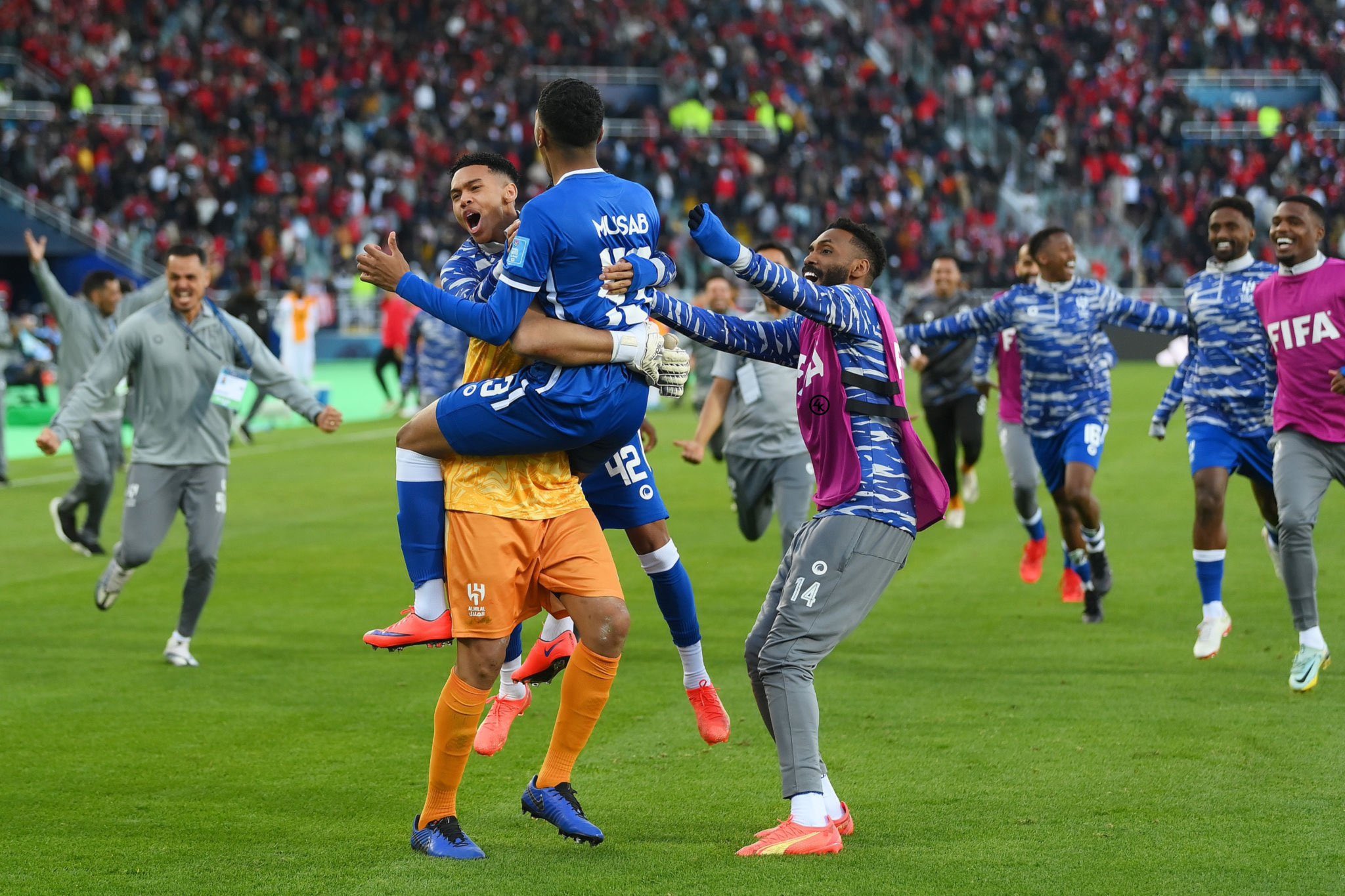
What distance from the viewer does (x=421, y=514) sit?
17.8 feet

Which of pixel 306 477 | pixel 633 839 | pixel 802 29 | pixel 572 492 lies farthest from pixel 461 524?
pixel 802 29

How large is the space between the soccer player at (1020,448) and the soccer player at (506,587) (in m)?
5.87

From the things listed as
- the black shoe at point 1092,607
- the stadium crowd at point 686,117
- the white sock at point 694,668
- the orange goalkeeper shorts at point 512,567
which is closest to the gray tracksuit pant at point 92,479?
the black shoe at point 1092,607

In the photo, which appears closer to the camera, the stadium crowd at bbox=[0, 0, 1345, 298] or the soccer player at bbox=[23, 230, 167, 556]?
the soccer player at bbox=[23, 230, 167, 556]

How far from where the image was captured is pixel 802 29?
149ft

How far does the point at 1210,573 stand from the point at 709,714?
12.1 ft

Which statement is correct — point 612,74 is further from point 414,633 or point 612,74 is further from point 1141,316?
point 414,633

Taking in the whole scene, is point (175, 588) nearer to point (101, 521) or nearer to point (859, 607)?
point (101, 521)

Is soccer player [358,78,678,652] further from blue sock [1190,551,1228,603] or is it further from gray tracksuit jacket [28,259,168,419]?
gray tracksuit jacket [28,259,168,419]

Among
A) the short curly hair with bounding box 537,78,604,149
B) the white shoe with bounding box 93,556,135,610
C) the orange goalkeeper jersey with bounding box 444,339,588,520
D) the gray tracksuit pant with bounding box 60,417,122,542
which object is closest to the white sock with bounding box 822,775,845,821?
the orange goalkeeper jersey with bounding box 444,339,588,520

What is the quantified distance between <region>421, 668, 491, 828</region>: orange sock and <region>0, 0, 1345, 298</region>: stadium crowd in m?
29.3

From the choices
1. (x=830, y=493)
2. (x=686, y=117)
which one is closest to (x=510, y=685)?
(x=830, y=493)

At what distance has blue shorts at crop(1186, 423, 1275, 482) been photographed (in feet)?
27.6

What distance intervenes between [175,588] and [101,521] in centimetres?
377
